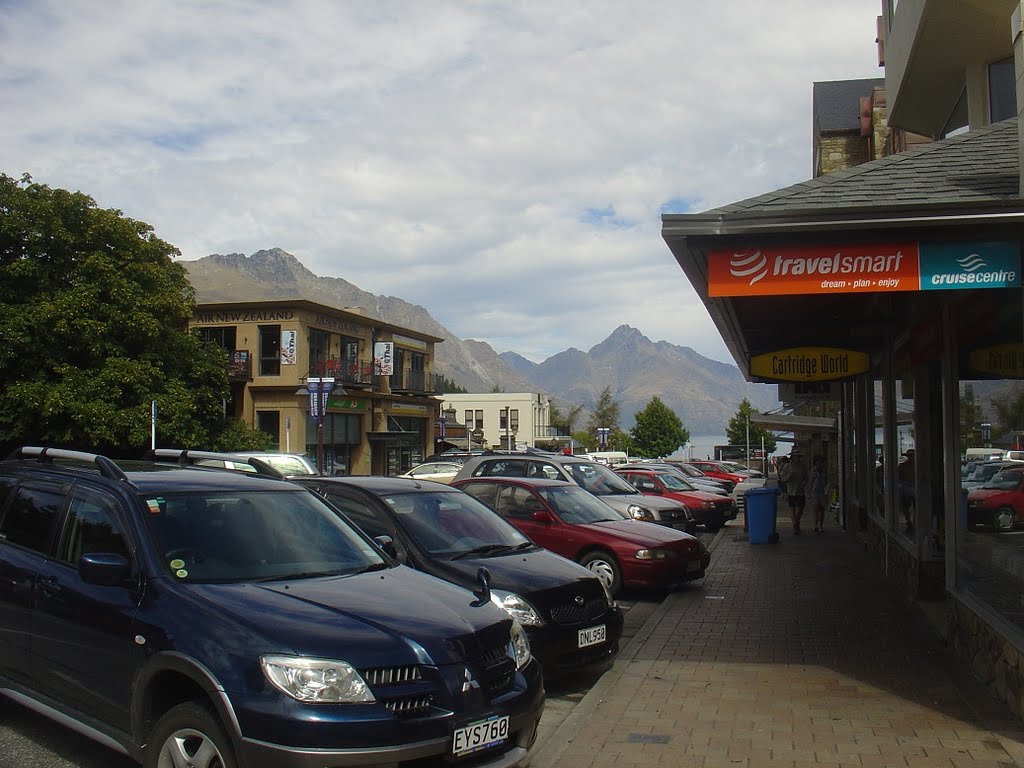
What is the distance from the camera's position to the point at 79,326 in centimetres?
3331

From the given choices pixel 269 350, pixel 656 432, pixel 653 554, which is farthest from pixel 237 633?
pixel 656 432

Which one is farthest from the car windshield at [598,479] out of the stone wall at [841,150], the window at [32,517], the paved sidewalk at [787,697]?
the stone wall at [841,150]

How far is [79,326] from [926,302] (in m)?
30.3

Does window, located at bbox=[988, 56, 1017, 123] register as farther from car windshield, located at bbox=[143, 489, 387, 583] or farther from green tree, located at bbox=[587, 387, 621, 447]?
green tree, located at bbox=[587, 387, 621, 447]

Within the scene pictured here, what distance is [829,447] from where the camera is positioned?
107ft

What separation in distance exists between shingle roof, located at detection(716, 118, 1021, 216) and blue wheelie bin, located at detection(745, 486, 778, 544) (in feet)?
37.1

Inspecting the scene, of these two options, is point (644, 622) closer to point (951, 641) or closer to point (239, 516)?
point (951, 641)

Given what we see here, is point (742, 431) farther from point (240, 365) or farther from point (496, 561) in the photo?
point (496, 561)

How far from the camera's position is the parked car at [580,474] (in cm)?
1653

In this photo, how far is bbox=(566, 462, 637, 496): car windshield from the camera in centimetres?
1691

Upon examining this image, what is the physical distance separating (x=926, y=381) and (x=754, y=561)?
6.39 m

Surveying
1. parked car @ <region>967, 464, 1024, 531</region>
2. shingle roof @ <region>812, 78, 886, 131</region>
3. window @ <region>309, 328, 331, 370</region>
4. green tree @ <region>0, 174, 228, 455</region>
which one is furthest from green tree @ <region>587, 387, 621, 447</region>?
parked car @ <region>967, 464, 1024, 531</region>

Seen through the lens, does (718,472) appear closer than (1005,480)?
No

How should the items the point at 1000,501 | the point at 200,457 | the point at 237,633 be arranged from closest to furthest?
the point at 237,633
the point at 1000,501
the point at 200,457
